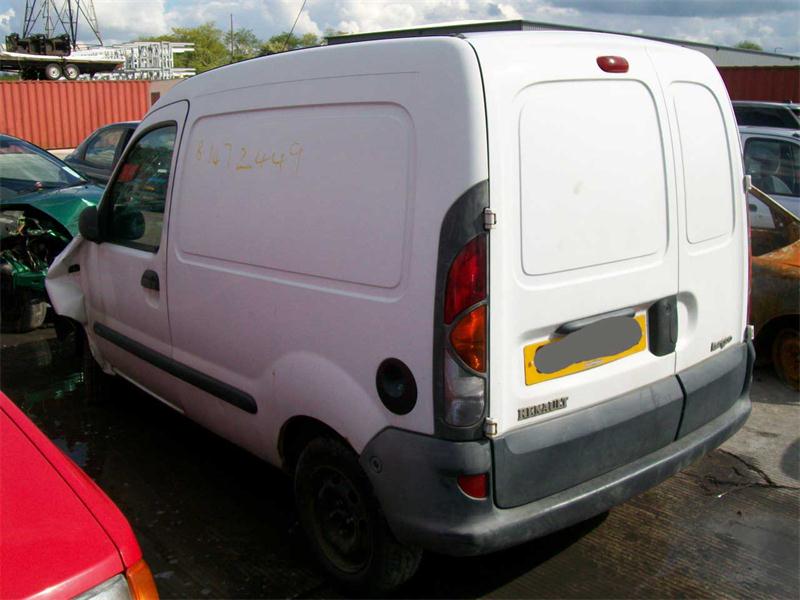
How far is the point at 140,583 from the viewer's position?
1887mm

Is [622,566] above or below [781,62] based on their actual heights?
below

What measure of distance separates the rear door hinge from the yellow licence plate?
1.45ft

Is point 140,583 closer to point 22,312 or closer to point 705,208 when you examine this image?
point 705,208

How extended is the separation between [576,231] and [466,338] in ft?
1.81

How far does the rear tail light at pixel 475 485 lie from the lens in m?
2.49

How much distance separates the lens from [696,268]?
3104 mm

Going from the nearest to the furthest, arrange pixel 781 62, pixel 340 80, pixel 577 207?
1. pixel 577 207
2. pixel 340 80
3. pixel 781 62

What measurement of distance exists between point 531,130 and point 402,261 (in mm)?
592

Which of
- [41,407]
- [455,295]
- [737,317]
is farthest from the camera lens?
[41,407]

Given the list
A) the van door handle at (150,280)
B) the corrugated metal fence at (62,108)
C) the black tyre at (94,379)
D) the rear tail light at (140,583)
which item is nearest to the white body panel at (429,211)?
the van door handle at (150,280)

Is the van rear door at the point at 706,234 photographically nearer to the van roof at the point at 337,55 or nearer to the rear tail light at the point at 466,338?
the van roof at the point at 337,55

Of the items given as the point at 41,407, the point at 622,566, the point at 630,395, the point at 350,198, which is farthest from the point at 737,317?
the point at 41,407

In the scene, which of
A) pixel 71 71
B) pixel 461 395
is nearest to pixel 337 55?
pixel 461 395

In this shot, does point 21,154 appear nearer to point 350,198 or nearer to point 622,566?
point 350,198
